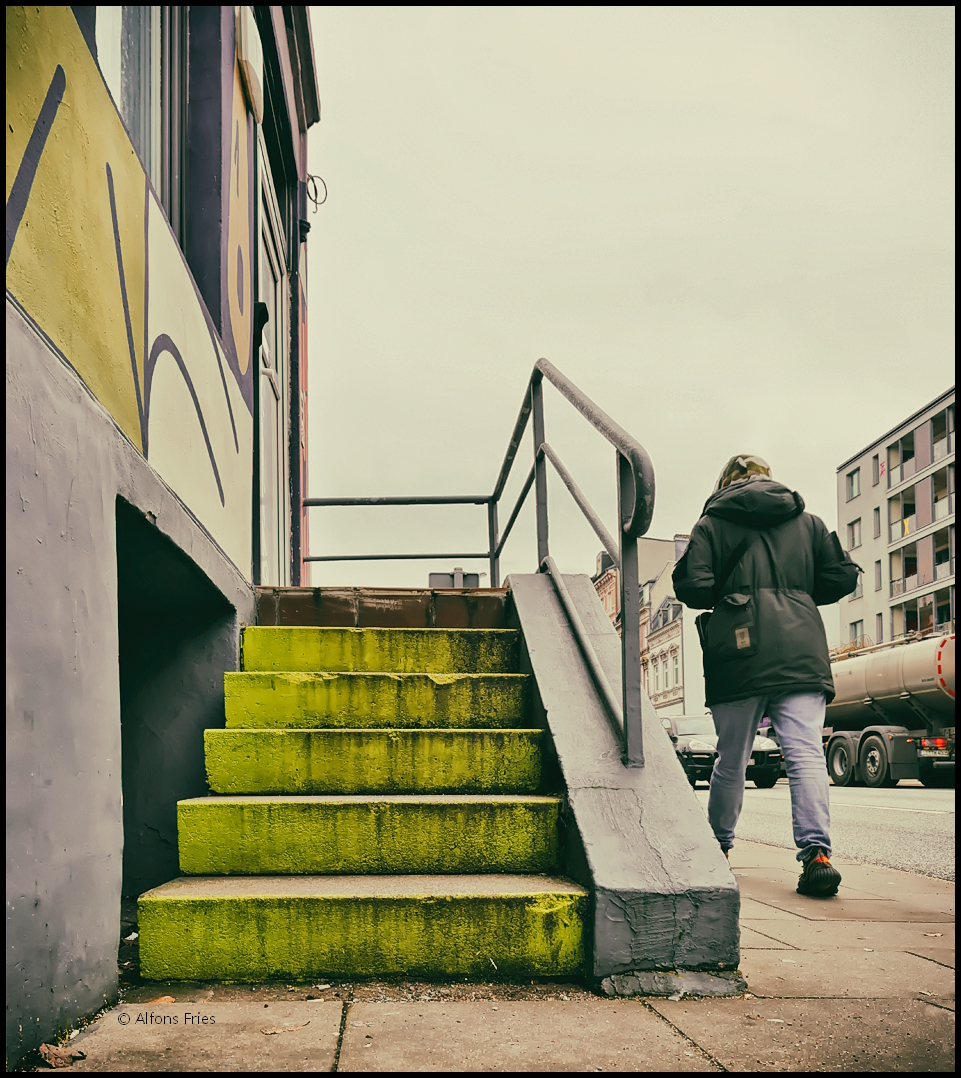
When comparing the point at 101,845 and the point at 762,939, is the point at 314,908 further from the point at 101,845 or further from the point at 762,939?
the point at 762,939

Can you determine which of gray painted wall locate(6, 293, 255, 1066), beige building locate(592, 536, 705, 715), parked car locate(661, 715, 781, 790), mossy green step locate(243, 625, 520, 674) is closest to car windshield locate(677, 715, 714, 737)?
parked car locate(661, 715, 781, 790)

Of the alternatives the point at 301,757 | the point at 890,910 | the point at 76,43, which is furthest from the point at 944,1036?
the point at 76,43

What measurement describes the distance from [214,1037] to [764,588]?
2636 mm

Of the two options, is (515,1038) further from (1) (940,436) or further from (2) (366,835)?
(1) (940,436)

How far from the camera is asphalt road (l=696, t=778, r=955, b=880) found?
5.36 meters

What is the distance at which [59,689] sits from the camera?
1912 mm

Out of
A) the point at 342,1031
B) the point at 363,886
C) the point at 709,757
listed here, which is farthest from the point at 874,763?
the point at 342,1031

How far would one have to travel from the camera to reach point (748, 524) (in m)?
3.86

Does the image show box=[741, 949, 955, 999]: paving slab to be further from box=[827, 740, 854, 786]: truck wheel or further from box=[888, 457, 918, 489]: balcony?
box=[888, 457, 918, 489]: balcony

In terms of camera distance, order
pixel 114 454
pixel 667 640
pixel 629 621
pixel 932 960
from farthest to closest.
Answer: pixel 667 640 → pixel 629 621 → pixel 932 960 → pixel 114 454

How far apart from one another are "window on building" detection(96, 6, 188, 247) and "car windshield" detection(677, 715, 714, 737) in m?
16.6

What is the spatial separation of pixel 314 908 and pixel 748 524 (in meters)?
2.31

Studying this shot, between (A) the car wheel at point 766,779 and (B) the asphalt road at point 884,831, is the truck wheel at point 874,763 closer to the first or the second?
(A) the car wheel at point 766,779

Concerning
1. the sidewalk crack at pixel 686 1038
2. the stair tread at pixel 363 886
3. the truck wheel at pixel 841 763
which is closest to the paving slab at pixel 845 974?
the sidewalk crack at pixel 686 1038
